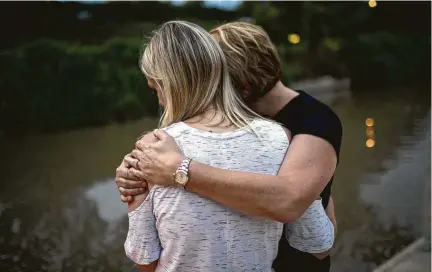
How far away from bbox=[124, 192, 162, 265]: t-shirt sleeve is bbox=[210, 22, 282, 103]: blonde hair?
366 millimetres

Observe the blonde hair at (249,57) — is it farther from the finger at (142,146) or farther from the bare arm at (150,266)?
the bare arm at (150,266)

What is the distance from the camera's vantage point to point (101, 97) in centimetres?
260

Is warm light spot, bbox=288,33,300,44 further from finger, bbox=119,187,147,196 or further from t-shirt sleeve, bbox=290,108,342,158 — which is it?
finger, bbox=119,187,147,196

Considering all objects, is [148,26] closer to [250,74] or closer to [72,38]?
[72,38]

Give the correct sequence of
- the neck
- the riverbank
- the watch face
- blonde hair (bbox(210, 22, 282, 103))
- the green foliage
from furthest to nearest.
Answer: the riverbank → the green foliage → the neck → blonde hair (bbox(210, 22, 282, 103)) → the watch face

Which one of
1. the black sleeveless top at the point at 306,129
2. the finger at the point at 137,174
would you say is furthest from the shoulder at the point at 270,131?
the finger at the point at 137,174

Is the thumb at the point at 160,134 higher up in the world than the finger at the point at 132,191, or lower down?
higher up

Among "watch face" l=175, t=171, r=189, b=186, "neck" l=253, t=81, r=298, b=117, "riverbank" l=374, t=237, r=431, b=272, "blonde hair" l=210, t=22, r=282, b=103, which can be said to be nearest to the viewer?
"watch face" l=175, t=171, r=189, b=186

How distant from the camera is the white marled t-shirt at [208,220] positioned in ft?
3.13

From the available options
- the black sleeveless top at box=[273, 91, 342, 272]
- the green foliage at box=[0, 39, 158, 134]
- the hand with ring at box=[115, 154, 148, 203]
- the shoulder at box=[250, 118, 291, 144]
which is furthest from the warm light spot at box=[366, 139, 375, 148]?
the hand with ring at box=[115, 154, 148, 203]

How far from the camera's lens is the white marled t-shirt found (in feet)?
3.13

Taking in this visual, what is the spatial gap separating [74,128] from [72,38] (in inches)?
16.0

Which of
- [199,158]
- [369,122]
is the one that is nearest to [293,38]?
[369,122]

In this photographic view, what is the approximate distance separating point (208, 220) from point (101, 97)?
5.76ft
